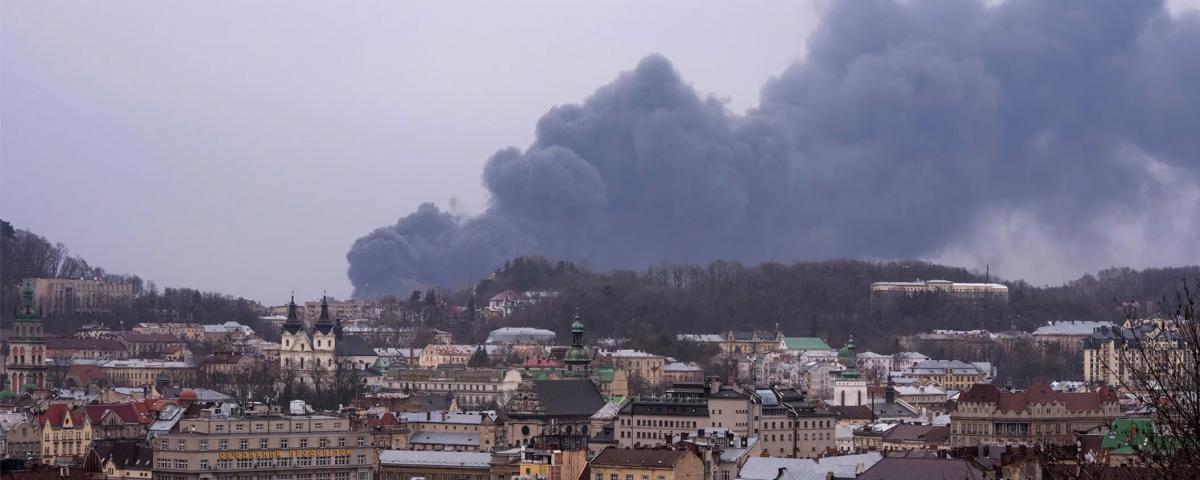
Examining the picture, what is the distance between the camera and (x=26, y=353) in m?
110

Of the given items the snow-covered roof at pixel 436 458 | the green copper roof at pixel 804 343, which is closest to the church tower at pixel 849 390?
the snow-covered roof at pixel 436 458

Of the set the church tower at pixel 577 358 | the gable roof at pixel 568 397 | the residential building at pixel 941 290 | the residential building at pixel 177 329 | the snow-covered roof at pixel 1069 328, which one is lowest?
the gable roof at pixel 568 397

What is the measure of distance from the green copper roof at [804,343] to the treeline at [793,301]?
3592 millimetres

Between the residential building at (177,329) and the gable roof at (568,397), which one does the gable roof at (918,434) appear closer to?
the gable roof at (568,397)

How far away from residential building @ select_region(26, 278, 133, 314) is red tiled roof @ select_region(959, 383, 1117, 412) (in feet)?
273

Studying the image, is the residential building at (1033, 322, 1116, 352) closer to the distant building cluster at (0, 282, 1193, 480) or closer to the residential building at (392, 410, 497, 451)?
the distant building cluster at (0, 282, 1193, 480)

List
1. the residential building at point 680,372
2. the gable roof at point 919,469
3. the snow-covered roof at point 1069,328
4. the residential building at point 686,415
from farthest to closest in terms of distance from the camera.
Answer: the snow-covered roof at point 1069,328 < the residential building at point 680,372 < the residential building at point 686,415 < the gable roof at point 919,469

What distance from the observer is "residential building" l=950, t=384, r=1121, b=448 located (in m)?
68.0

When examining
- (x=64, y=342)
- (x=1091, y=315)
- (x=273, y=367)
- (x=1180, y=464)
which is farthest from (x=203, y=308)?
(x=1180, y=464)

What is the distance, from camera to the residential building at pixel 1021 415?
68000 millimetres

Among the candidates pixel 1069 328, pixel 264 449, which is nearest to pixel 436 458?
pixel 264 449

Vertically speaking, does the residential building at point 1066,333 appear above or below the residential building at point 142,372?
above

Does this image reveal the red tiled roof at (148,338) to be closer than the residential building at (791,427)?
No

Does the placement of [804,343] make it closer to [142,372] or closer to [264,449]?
[142,372]
